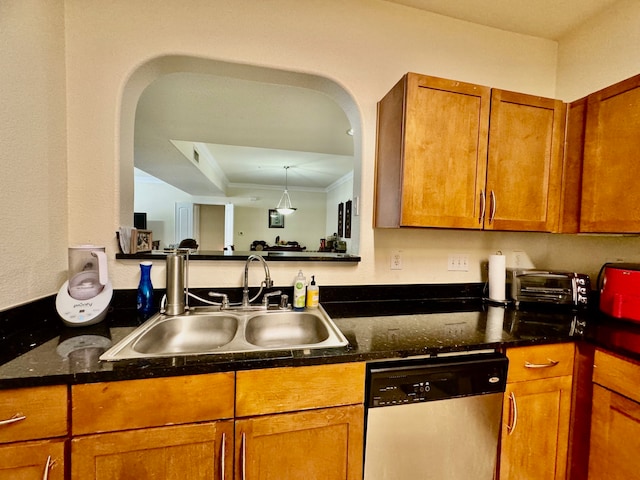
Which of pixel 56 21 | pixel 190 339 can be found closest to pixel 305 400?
pixel 190 339

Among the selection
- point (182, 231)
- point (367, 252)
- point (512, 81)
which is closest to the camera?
point (367, 252)

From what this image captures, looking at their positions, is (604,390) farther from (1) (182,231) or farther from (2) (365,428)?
(1) (182,231)

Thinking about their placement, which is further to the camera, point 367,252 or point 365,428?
point 367,252

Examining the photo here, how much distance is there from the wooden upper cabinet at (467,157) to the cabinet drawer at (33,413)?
1316mm

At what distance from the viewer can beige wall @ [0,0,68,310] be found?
3.19 ft

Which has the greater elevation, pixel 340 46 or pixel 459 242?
pixel 340 46

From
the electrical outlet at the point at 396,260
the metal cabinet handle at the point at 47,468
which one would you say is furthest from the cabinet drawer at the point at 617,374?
the metal cabinet handle at the point at 47,468

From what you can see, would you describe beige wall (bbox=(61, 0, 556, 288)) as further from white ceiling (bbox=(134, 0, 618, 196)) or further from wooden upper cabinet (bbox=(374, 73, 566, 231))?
wooden upper cabinet (bbox=(374, 73, 566, 231))

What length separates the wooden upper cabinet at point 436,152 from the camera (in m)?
1.28

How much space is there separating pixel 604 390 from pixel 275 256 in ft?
4.92

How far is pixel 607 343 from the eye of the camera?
109 centimetres

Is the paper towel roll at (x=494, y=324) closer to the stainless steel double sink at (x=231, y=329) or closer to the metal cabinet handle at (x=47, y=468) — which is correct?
the stainless steel double sink at (x=231, y=329)

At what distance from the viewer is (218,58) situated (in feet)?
4.53

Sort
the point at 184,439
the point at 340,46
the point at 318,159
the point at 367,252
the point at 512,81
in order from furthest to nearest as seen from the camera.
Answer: the point at 318,159 < the point at 512,81 < the point at 367,252 < the point at 340,46 < the point at 184,439
